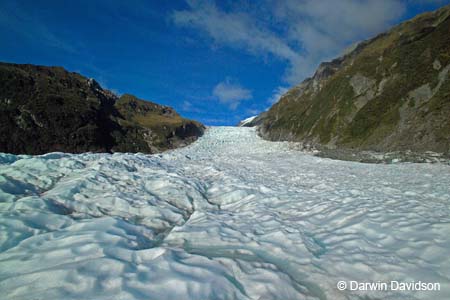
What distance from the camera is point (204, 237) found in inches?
268

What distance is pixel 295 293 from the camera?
453 centimetres

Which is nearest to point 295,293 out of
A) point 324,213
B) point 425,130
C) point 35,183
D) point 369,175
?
point 324,213

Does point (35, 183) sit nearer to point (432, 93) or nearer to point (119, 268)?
point (119, 268)

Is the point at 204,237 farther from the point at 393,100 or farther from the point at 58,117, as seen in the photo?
Result: the point at 393,100

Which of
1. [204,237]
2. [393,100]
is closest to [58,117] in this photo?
[204,237]

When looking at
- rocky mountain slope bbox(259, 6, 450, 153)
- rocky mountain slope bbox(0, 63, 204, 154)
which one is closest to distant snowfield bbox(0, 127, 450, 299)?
rocky mountain slope bbox(259, 6, 450, 153)

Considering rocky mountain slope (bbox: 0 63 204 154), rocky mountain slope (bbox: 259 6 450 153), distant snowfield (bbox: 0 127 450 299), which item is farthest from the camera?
rocky mountain slope (bbox: 0 63 204 154)

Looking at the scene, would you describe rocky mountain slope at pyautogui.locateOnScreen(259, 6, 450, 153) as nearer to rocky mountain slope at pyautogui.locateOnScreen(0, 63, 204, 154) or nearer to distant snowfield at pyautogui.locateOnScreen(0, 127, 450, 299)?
distant snowfield at pyautogui.locateOnScreen(0, 127, 450, 299)

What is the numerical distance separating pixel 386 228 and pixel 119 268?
6.34 m

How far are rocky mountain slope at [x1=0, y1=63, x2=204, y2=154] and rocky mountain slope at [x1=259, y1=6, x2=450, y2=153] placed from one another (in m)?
28.0

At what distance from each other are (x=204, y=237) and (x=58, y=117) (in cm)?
3109

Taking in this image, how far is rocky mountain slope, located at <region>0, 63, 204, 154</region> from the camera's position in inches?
1065

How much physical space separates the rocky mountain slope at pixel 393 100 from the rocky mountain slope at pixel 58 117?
28.0 meters

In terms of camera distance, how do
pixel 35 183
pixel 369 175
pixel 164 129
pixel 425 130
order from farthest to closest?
1. pixel 164 129
2. pixel 425 130
3. pixel 369 175
4. pixel 35 183
